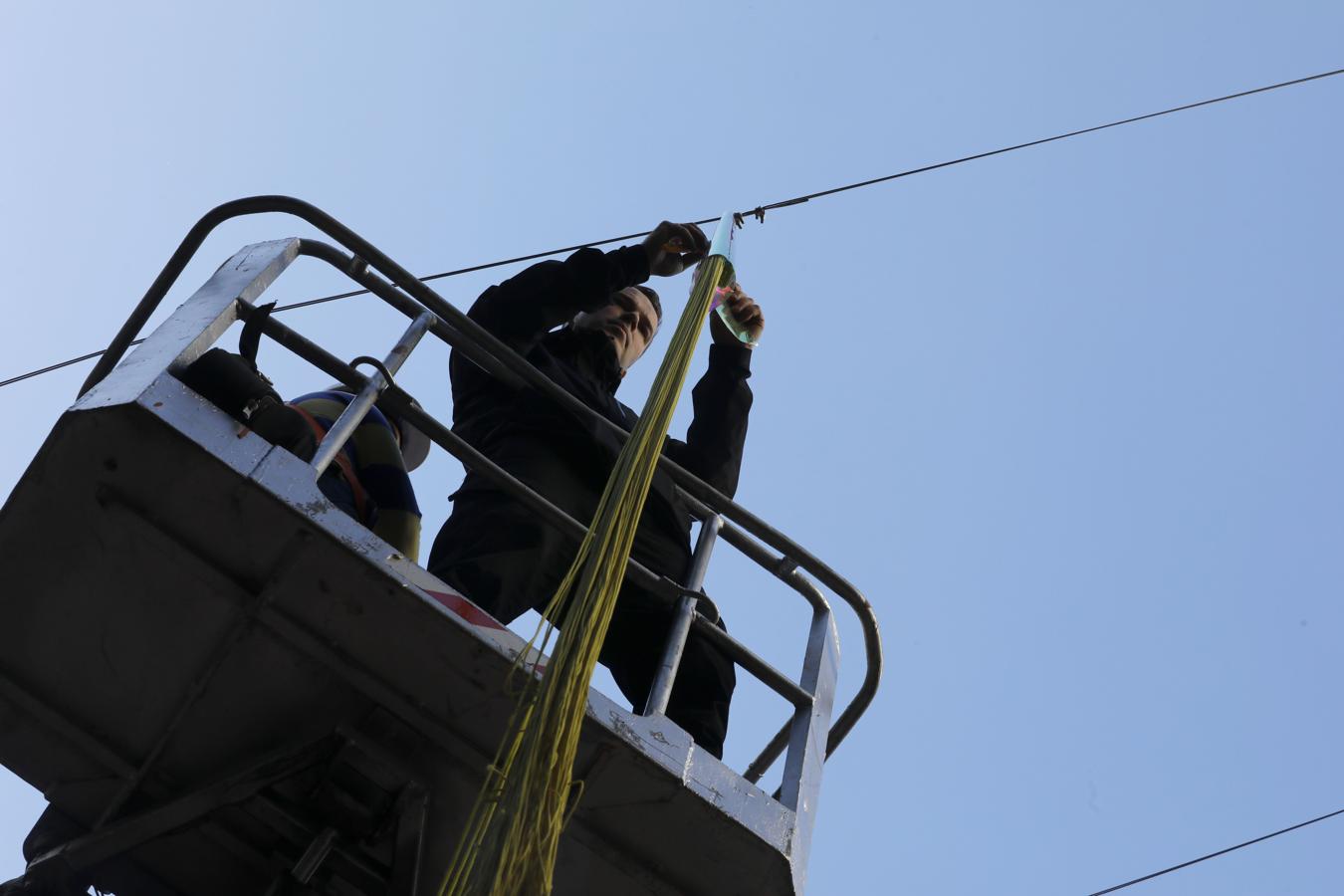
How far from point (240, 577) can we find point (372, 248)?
41.3 inches

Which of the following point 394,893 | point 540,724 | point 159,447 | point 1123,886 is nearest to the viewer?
point 540,724

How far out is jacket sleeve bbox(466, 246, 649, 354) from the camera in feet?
15.0

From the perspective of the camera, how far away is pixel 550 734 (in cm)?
274

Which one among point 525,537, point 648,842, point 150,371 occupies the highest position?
point 525,537

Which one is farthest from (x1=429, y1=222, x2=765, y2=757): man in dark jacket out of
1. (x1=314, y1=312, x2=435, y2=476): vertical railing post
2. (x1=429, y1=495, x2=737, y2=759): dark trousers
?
(x1=314, y1=312, x2=435, y2=476): vertical railing post

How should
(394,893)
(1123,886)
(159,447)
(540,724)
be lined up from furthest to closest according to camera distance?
(1123,886)
(394,893)
(159,447)
(540,724)

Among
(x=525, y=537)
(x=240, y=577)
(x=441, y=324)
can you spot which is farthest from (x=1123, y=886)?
(x=240, y=577)

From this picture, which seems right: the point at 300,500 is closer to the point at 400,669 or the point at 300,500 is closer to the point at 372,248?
the point at 400,669

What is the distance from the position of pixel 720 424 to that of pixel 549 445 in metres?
0.88

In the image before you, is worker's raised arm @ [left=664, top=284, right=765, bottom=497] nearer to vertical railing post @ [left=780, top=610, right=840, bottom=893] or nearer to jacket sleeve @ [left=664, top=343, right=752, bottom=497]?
jacket sleeve @ [left=664, top=343, right=752, bottom=497]

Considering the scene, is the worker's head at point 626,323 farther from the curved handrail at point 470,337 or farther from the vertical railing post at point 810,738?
the vertical railing post at point 810,738

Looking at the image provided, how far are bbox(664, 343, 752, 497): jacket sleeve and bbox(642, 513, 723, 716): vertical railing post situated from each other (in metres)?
0.93

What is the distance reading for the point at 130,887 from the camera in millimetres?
3330

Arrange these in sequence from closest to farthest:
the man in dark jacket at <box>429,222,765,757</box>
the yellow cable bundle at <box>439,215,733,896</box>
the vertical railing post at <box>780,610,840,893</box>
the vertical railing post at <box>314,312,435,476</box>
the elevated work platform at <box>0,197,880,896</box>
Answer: the yellow cable bundle at <box>439,215,733,896</box> → the elevated work platform at <box>0,197,880,896</box> → the vertical railing post at <box>314,312,435,476</box> → the vertical railing post at <box>780,610,840,893</box> → the man in dark jacket at <box>429,222,765,757</box>
